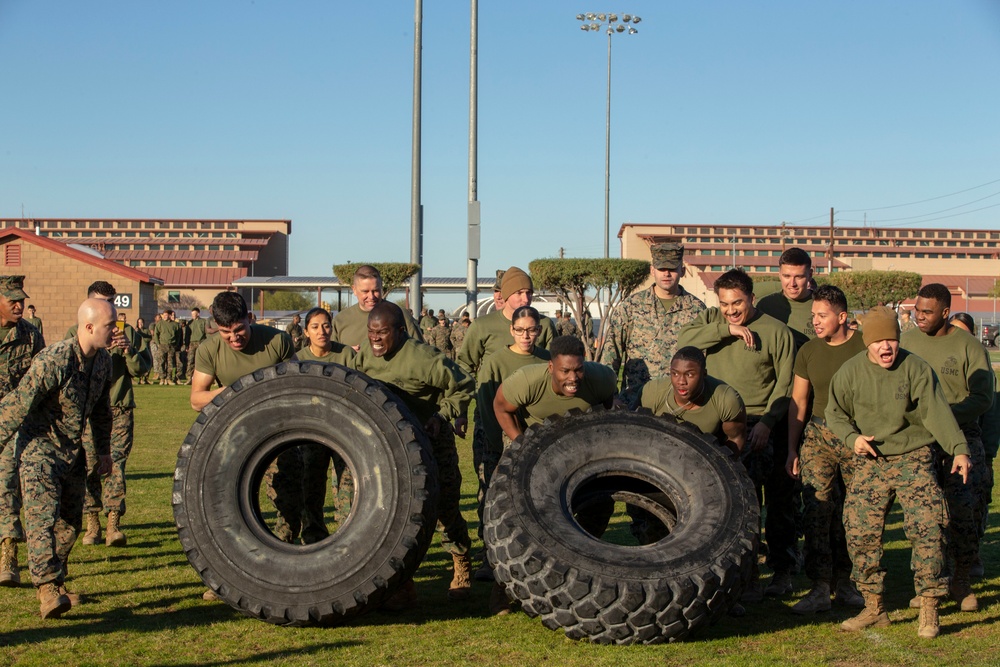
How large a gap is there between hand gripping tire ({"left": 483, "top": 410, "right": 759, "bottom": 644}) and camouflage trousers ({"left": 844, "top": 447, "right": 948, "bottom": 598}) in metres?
0.71

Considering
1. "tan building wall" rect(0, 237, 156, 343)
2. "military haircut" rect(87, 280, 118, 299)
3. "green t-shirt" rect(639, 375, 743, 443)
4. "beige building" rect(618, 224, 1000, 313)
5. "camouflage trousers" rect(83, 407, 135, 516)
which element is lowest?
"camouflage trousers" rect(83, 407, 135, 516)

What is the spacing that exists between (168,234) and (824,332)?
120 metres

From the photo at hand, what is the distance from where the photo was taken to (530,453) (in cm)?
596

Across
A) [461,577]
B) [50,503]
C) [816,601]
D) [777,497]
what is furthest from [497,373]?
[50,503]

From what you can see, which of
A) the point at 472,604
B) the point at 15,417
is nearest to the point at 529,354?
the point at 472,604

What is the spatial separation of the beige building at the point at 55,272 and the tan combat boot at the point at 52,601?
31.9 meters

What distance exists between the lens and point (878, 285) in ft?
185

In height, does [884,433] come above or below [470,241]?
below

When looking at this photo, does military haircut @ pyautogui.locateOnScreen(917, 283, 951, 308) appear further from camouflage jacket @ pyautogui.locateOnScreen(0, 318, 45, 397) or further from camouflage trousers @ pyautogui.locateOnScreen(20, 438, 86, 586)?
camouflage jacket @ pyautogui.locateOnScreen(0, 318, 45, 397)

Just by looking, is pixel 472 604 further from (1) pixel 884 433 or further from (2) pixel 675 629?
(1) pixel 884 433

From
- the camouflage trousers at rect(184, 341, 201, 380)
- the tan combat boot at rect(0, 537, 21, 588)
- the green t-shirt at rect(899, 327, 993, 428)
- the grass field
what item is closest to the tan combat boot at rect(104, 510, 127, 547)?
the grass field

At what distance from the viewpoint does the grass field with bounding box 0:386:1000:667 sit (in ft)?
17.3

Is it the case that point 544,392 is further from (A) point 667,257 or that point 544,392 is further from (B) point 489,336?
(A) point 667,257

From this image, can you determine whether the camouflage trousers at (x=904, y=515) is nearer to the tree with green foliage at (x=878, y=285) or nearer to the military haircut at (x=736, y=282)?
the military haircut at (x=736, y=282)
